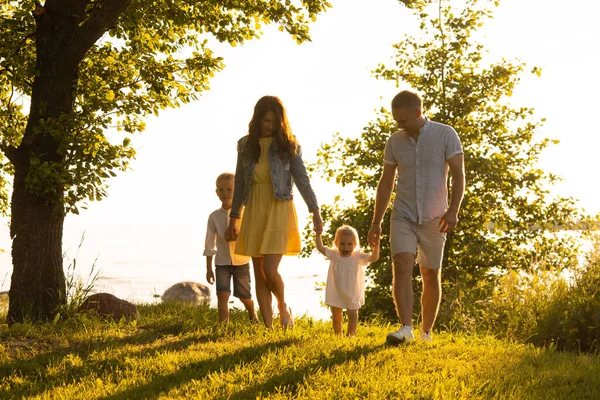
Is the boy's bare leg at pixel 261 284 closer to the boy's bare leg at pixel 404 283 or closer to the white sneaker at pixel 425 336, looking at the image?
the boy's bare leg at pixel 404 283

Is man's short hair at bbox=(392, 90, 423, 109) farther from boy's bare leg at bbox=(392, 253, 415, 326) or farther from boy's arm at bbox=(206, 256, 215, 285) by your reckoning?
→ boy's arm at bbox=(206, 256, 215, 285)

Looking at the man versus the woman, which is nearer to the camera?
the man

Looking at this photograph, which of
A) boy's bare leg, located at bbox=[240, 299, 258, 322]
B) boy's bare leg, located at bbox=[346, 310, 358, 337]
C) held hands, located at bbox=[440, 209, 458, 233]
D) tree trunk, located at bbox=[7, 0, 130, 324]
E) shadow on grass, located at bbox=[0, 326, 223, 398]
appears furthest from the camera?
tree trunk, located at bbox=[7, 0, 130, 324]

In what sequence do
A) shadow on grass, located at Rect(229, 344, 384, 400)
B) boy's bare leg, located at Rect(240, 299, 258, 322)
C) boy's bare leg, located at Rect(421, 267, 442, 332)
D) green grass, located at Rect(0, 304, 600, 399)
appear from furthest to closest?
boy's bare leg, located at Rect(240, 299, 258, 322), boy's bare leg, located at Rect(421, 267, 442, 332), green grass, located at Rect(0, 304, 600, 399), shadow on grass, located at Rect(229, 344, 384, 400)

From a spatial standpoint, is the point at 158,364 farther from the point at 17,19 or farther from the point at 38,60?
the point at 17,19

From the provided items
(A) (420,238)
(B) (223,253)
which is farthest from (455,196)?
(B) (223,253)

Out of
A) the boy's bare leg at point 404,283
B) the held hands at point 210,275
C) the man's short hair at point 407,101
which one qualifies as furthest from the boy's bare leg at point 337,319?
the man's short hair at point 407,101

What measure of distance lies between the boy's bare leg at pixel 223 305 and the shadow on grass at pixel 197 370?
1939mm

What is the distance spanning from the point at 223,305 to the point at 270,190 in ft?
6.66

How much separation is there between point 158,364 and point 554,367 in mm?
3636

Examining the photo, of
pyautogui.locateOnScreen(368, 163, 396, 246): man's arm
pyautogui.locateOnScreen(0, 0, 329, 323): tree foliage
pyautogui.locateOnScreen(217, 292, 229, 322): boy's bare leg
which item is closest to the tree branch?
pyautogui.locateOnScreen(0, 0, 329, 323): tree foliage

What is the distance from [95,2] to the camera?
9766 millimetres

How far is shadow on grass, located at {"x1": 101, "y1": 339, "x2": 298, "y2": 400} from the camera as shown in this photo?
5417 mm

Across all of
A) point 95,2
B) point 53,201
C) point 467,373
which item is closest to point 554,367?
point 467,373
